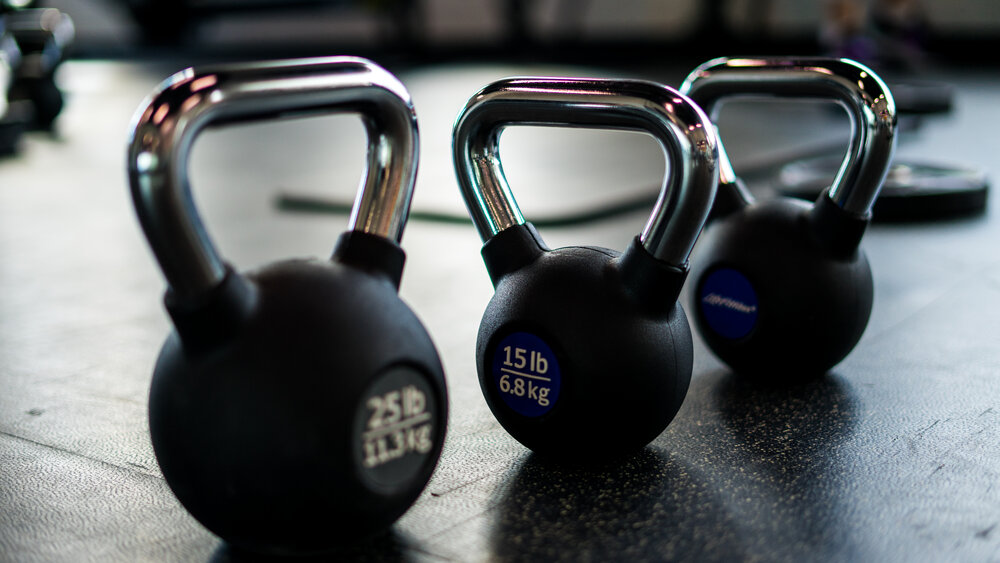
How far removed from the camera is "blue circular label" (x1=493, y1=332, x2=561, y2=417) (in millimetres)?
1080

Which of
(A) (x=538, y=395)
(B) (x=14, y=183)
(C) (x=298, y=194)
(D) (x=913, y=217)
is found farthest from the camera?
(B) (x=14, y=183)

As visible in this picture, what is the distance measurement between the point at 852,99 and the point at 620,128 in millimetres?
416

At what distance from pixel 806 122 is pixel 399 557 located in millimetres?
3949

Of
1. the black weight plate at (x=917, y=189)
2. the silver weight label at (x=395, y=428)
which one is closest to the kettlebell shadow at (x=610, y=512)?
the silver weight label at (x=395, y=428)

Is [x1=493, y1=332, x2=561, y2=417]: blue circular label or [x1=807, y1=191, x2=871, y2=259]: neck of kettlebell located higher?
[x1=807, y1=191, x2=871, y2=259]: neck of kettlebell

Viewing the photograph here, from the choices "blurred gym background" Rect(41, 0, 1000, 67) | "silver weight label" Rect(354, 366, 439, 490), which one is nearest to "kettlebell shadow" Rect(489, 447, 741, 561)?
"silver weight label" Rect(354, 366, 439, 490)

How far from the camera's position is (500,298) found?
3.72ft

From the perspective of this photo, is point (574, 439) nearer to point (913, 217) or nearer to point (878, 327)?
point (878, 327)

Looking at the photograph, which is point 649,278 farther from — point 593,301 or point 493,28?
point 493,28

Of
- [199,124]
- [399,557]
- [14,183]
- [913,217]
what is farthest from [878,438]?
[14,183]

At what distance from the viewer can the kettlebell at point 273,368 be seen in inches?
32.8

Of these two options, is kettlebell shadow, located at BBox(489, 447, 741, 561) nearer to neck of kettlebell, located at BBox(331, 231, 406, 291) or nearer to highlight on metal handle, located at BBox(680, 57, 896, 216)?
neck of kettlebell, located at BBox(331, 231, 406, 291)

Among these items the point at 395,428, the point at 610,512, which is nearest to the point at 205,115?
the point at 395,428

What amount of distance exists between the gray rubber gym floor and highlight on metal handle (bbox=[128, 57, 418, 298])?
0.32 meters
